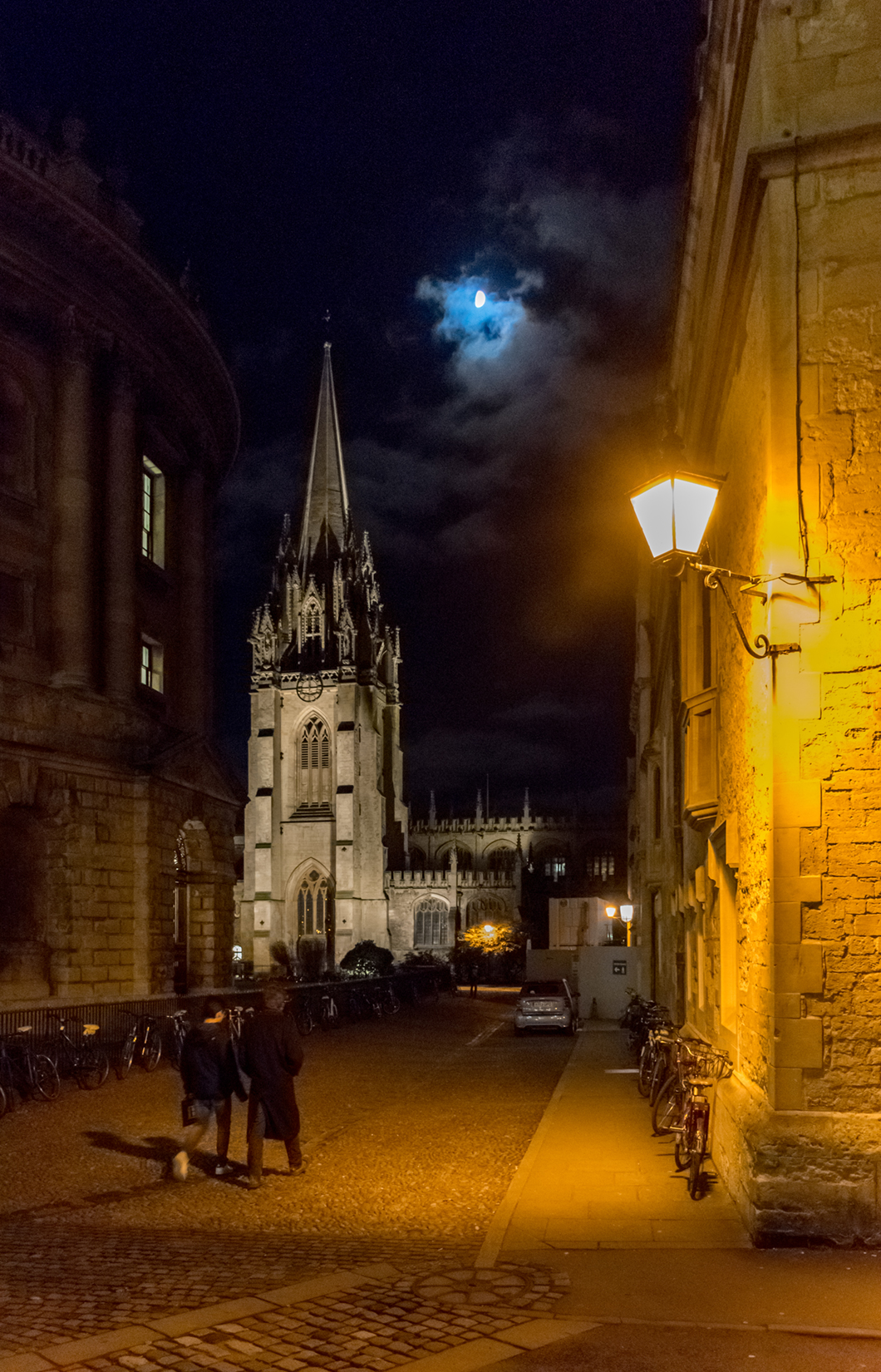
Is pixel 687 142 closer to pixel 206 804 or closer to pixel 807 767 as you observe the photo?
pixel 807 767

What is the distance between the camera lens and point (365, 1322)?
667cm

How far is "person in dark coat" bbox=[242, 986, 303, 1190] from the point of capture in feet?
35.8

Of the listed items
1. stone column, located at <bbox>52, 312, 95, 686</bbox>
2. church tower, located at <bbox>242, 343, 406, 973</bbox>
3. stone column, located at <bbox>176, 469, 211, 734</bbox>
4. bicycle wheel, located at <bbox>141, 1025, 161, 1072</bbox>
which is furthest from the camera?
church tower, located at <bbox>242, 343, 406, 973</bbox>

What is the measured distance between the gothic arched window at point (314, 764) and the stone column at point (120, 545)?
65135 millimetres

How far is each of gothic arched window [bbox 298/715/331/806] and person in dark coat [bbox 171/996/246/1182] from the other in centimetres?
8201

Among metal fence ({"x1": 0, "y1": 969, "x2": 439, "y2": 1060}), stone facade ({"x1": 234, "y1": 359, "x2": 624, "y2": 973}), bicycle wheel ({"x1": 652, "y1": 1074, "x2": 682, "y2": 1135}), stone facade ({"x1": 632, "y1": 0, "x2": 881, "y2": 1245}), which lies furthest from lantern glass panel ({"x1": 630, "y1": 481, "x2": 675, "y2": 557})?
stone facade ({"x1": 234, "y1": 359, "x2": 624, "y2": 973})

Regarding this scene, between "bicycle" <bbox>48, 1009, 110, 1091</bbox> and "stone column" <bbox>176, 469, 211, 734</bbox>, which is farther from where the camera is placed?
"stone column" <bbox>176, 469, 211, 734</bbox>

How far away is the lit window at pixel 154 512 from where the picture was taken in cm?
3259

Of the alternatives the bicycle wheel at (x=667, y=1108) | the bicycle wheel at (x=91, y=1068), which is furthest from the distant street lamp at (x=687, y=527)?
the bicycle wheel at (x=91, y=1068)

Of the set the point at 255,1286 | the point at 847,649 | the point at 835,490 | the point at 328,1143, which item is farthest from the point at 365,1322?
the point at 328,1143

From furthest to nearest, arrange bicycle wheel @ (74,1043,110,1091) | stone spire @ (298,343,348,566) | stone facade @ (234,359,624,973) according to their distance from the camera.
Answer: stone spire @ (298,343,348,566) → stone facade @ (234,359,624,973) → bicycle wheel @ (74,1043,110,1091)

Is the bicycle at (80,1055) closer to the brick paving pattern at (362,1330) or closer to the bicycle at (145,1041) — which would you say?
the bicycle at (145,1041)

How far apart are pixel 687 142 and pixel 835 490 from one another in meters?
8.04

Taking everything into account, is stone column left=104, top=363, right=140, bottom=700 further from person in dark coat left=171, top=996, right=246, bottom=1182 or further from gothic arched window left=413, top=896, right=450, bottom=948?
gothic arched window left=413, top=896, right=450, bottom=948
